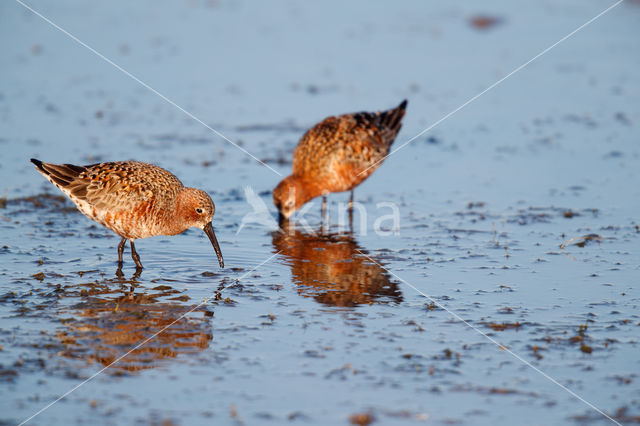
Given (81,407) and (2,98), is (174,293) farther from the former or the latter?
(2,98)

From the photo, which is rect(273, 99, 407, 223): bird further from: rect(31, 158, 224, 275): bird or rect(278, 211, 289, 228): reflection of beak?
rect(31, 158, 224, 275): bird

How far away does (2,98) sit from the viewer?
15.0 meters

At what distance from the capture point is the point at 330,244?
390 inches

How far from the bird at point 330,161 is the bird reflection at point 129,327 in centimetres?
307

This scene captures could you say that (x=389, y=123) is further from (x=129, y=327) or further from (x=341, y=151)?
(x=129, y=327)

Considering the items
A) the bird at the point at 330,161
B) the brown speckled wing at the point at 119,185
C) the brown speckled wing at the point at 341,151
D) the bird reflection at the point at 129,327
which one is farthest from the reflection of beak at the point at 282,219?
the bird reflection at the point at 129,327

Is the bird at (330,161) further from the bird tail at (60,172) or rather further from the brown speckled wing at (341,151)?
the bird tail at (60,172)

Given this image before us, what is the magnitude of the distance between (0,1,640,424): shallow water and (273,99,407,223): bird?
518mm

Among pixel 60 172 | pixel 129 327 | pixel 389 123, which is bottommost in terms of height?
pixel 129 327

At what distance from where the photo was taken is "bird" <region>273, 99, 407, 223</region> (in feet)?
35.1

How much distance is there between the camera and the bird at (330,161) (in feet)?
35.1

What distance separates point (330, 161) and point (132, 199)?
328 cm

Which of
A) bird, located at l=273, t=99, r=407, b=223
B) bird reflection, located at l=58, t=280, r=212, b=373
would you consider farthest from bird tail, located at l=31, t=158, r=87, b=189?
bird, located at l=273, t=99, r=407, b=223

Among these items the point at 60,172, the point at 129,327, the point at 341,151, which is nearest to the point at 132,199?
the point at 60,172
